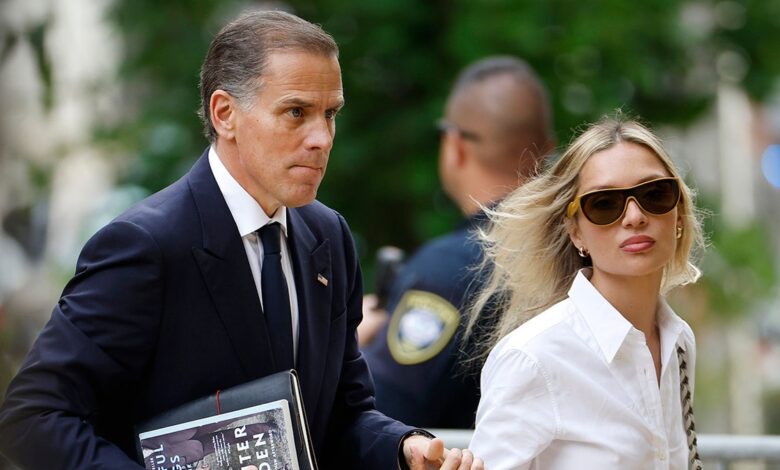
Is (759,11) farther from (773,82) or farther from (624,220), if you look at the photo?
(624,220)

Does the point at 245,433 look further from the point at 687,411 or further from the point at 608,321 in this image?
the point at 687,411

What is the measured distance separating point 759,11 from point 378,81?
2281mm

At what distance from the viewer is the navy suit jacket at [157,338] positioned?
2.53 metres

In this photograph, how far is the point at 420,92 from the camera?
7484 millimetres

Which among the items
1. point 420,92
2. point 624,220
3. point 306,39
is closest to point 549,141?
point 624,220

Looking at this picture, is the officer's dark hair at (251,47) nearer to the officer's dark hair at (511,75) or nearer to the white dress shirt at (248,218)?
the white dress shirt at (248,218)

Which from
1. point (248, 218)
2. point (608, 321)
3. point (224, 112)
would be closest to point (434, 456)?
point (608, 321)

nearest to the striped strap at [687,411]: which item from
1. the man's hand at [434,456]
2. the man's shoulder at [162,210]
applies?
the man's hand at [434,456]

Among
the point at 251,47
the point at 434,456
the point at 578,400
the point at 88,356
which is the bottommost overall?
the point at 434,456

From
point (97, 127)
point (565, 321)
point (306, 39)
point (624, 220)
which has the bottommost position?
point (565, 321)

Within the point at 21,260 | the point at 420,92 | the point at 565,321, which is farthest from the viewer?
the point at 420,92

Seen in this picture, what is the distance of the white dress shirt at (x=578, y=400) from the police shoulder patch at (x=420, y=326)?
1.12 m

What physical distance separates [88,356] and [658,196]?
1.35 metres

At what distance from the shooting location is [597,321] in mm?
2996
